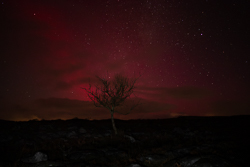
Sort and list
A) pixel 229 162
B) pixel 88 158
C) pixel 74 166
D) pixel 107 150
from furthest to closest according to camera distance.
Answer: pixel 107 150 < pixel 88 158 < pixel 74 166 < pixel 229 162

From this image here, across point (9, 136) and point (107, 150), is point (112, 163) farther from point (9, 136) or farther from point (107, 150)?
point (9, 136)

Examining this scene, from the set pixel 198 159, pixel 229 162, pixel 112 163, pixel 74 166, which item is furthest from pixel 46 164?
pixel 229 162

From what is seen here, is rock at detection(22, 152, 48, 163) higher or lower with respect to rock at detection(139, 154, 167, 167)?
higher

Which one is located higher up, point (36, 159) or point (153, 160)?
point (36, 159)

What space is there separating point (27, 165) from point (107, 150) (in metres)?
5.52

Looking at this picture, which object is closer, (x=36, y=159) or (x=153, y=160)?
(x=153, y=160)

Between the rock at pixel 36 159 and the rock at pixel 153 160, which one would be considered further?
the rock at pixel 36 159

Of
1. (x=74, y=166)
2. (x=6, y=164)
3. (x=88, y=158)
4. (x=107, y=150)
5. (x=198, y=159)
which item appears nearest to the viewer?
(x=198, y=159)

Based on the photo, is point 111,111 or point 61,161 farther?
point 111,111

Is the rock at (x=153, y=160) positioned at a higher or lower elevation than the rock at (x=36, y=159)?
lower

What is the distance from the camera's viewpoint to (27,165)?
10320 millimetres

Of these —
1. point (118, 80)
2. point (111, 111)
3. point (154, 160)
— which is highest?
point (118, 80)

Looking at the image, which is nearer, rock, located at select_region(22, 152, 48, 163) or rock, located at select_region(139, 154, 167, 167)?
rock, located at select_region(139, 154, 167, 167)

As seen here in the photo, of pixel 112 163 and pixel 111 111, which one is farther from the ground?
pixel 111 111
